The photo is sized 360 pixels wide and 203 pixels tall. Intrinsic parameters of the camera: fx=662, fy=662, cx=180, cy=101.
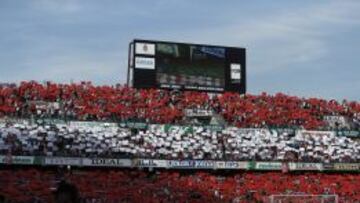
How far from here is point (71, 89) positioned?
38.7m

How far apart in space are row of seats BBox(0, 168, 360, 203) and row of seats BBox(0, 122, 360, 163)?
1032 millimetres

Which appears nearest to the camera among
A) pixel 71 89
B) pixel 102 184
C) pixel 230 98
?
pixel 102 184

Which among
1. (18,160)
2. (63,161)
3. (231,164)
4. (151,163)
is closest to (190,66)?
(231,164)

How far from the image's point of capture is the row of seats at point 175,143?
3466 cm

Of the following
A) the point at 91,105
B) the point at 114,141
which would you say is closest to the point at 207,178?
the point at 114,141

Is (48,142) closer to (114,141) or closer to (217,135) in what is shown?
(114,141)

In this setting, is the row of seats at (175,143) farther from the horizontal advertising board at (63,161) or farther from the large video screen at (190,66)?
the large video screen at (190,66)

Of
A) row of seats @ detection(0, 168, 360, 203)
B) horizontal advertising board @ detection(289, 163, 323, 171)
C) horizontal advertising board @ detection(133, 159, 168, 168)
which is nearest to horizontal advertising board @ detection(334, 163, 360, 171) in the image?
row of seats @ detection(0, 168, 360, 203)

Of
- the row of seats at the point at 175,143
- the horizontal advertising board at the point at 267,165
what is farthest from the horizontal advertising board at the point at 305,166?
the horizontal advertising board at the point at 267,165

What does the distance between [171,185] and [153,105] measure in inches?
260

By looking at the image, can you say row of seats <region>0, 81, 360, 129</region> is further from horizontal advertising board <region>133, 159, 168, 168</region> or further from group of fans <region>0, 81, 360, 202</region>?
horizontal advertising board <region>133, 159, 168, 168</region>

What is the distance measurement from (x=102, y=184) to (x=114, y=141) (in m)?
4.06

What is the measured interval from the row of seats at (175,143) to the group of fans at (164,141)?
0.18 feet

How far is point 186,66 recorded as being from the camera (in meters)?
39.4
